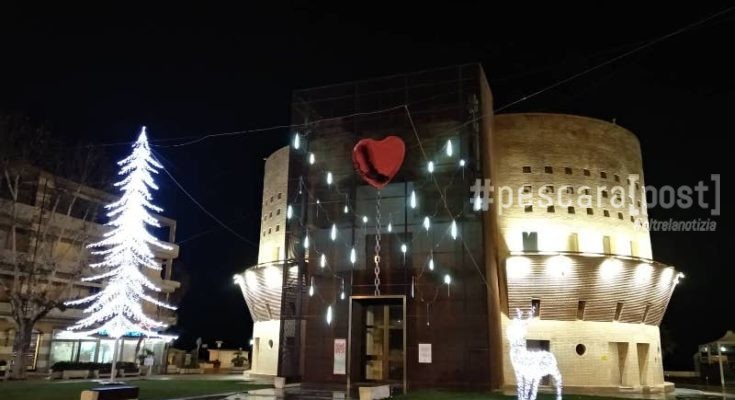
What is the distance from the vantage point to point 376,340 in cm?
2630

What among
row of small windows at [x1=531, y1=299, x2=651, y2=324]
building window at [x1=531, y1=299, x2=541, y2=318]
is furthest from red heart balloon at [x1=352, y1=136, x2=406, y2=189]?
row of small windows at [x1=531, y1=299, x2=651, y2=324]

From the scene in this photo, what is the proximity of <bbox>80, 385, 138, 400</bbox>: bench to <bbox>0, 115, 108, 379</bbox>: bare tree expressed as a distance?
15.2 metres

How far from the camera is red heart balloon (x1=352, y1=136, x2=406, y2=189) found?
2595cm

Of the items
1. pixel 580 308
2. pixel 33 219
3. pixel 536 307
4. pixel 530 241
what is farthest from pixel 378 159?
pixel 33 219

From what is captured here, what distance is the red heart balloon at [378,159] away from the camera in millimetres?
25953

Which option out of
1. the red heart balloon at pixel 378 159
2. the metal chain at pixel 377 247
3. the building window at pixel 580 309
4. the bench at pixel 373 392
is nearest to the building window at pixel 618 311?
the building window at pixel 580 309

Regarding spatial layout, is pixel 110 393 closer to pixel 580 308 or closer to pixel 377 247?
pixel 377 247

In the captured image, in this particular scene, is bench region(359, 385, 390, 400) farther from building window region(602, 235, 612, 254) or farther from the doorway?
building window region(602, 235, 612, 254)

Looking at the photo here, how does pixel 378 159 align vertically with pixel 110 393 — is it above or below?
above

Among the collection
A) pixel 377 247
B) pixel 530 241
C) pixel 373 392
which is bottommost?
pixel 373 392

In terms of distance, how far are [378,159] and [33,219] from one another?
23.4m

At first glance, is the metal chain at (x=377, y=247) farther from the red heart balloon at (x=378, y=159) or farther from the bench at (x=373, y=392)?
the bench at (x=373, y=392)

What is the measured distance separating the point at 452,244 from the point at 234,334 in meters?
73.1

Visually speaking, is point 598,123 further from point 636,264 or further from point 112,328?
point 112,328
